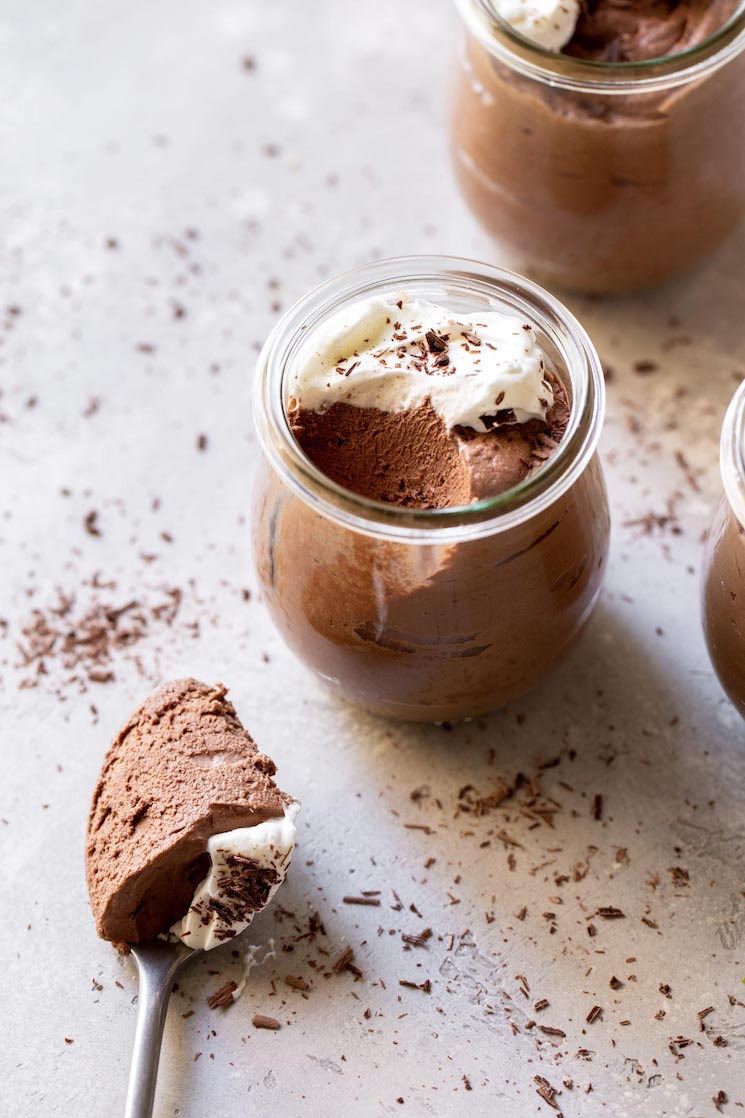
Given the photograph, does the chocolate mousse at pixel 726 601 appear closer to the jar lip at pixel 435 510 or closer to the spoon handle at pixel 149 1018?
the jar lip at pixel 435 510

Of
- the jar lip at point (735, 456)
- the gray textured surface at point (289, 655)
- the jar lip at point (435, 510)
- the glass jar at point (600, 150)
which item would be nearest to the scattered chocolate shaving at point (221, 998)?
the gray textured surface at point (289, 655)

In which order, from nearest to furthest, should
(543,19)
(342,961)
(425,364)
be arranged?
(425,364) → (342,961) → (543,19)

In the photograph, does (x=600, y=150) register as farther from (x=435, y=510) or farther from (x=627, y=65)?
(x=435, y=510)

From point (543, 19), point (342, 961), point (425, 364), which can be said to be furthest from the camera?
point (543, 19)

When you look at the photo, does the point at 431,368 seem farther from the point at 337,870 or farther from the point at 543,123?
the point at 337,870

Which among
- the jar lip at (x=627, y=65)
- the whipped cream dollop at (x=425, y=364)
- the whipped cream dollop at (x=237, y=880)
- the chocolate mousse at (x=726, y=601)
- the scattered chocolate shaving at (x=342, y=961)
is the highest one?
the jar lip at (x=627, y=65)

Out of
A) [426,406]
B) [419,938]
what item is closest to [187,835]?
[419,938]
